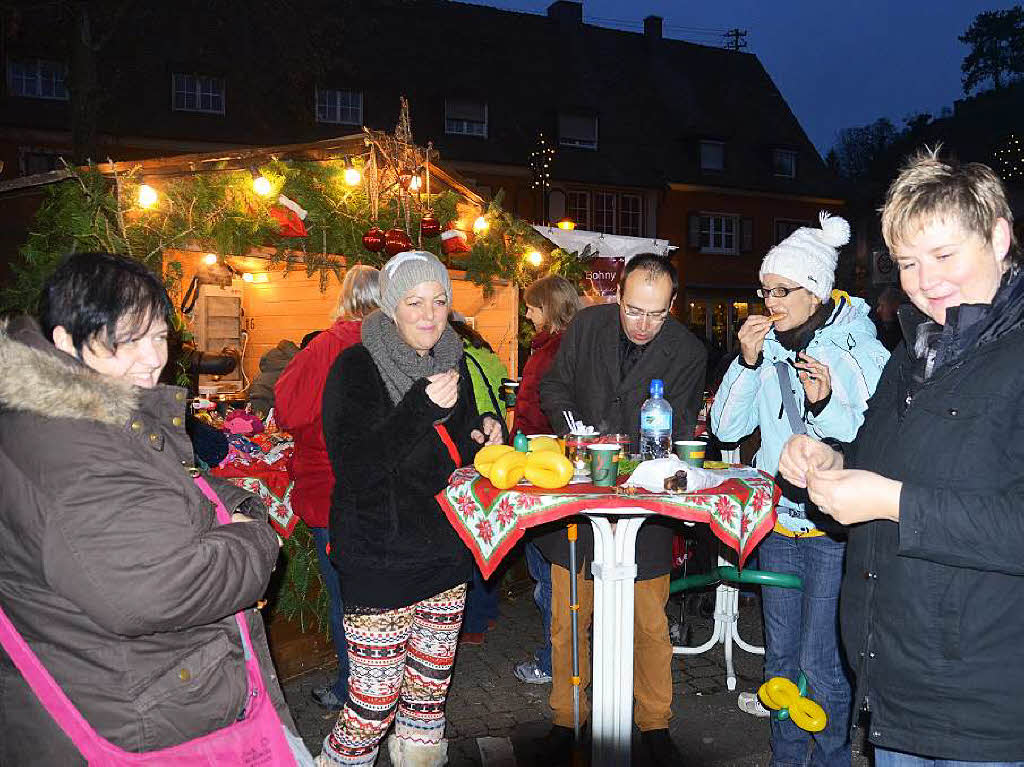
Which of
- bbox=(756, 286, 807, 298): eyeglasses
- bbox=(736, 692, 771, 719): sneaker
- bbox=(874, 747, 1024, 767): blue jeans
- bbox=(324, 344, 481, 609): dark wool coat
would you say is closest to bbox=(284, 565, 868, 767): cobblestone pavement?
bbox=(736, 692, 771, 719): sneaker

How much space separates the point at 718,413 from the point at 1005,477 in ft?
5.85

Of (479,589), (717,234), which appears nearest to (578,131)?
(717,234)

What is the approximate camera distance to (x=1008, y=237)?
6.25 ft

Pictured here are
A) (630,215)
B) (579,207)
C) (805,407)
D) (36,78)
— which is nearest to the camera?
(805,407)

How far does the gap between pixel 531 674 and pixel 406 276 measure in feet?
9.57

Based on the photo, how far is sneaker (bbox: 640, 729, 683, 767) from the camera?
12.1 ft

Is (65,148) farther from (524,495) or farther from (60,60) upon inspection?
(524,495)

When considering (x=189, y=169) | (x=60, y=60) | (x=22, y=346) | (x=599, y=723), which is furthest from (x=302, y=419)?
(x=60, y=60)

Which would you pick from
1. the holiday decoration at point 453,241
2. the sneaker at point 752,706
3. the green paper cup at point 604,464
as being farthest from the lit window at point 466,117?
the green paper cup at point 604,464

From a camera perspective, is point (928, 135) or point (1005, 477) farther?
point (928, 135)

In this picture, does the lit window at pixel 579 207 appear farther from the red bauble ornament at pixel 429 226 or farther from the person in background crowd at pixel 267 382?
the person in background crowd at pixel 267 382

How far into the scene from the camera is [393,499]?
2.98m

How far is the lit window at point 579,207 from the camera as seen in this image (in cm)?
2403

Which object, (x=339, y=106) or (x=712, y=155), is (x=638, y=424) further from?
(x=712, y=155)
